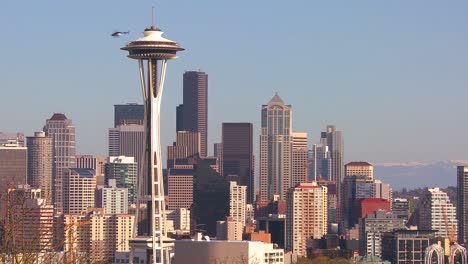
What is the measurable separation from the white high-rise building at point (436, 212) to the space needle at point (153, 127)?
233 ft

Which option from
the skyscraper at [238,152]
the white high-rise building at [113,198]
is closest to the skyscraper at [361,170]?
the skyscraper at [238,152]

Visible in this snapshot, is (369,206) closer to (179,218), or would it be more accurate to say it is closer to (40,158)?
(179,218)

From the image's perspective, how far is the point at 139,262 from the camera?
8331 centimetres

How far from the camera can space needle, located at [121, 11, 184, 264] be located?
67562mm

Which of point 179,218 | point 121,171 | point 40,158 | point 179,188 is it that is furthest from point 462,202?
point 40,158

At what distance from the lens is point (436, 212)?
14988 cm

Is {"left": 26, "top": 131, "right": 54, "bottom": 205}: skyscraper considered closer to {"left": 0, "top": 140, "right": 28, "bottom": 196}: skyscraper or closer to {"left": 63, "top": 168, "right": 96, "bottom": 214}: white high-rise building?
{"left": 0, "top": 140, "right": 28, "bottom": 196}: skyscraper

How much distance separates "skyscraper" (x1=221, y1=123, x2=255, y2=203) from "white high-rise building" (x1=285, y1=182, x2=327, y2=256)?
108ft

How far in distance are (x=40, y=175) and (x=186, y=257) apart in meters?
103

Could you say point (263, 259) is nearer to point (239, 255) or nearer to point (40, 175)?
point (239, 255)

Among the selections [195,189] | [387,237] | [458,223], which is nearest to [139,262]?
[387,237]

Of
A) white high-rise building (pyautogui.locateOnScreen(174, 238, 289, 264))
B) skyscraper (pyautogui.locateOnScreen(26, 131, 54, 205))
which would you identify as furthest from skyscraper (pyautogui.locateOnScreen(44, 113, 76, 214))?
white high-rise building (pyautogui.locateOnScreen(174, 238, 289, 264))

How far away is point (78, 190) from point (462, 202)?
123 feet

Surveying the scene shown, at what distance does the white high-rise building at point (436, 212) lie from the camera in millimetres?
145125
